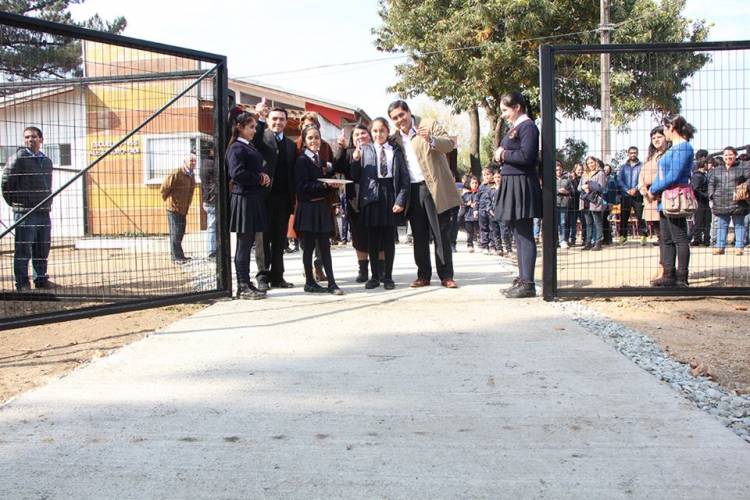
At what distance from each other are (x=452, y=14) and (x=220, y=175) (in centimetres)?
1928

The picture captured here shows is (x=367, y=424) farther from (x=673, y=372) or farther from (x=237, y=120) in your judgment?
(x=237, y=120)

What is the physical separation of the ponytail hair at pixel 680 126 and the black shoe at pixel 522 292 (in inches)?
81.9

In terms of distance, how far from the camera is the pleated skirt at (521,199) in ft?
→ 21.7

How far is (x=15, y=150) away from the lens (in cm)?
591

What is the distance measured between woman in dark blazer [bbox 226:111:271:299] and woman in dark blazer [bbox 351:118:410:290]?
1.17 m

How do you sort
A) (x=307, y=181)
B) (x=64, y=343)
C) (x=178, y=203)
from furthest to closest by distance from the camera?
1. (x=178, y=203)
2. (x=307, y=181)
3. (x=64, y=343)

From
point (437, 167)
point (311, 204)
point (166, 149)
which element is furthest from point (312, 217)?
point (166, 149)

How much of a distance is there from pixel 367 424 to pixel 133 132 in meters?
3.81

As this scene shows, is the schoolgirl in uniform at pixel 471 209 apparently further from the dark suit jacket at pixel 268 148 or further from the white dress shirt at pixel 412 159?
the dark suit jacket at pixel 268 148

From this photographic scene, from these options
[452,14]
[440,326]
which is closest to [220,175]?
[440,326]

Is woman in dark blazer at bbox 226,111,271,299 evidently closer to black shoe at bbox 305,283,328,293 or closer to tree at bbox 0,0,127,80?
black shoe at bbox 305,283,328,293

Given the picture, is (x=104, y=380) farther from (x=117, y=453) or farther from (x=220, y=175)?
(x=220, y=175)

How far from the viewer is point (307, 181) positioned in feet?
23.3

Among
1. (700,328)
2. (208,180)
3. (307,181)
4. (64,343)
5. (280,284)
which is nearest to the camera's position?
(64,343)
